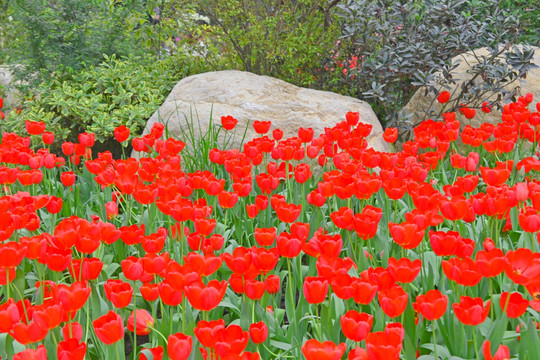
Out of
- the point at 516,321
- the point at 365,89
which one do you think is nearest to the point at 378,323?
the point at 516,321

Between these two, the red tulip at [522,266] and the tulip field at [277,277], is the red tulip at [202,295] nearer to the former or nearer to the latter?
the tulip field at [277,277]

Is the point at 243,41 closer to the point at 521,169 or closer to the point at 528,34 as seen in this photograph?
the point at 521,169

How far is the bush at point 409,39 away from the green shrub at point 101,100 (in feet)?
6.52

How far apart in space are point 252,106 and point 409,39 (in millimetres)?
1519

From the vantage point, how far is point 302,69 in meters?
5.76

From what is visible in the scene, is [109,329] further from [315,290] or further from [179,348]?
[315,290]

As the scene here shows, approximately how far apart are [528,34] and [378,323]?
20.8ft

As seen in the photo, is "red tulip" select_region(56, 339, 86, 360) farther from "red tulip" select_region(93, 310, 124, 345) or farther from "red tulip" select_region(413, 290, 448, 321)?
"red tulip" select_region(413, 290, 448, 321)

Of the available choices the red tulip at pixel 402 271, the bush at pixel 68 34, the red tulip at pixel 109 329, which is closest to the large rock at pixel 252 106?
the bush at pixel 68 34

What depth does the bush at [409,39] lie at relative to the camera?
4.61m

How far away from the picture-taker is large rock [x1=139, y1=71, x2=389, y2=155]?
4.41m

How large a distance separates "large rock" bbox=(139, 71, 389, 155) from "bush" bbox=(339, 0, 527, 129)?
1.04ft

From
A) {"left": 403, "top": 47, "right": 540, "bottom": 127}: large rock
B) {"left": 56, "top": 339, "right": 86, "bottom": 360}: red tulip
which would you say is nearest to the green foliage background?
{"left": 403, "top": 47, "right": 540, "bottom": 127}: large rock

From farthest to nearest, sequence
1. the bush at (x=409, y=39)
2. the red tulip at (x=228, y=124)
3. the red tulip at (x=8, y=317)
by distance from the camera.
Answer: the bush at (x=409, y=39) < the red tulip at (x=228, y=124) < the red tulip at (x=8, y=317)
